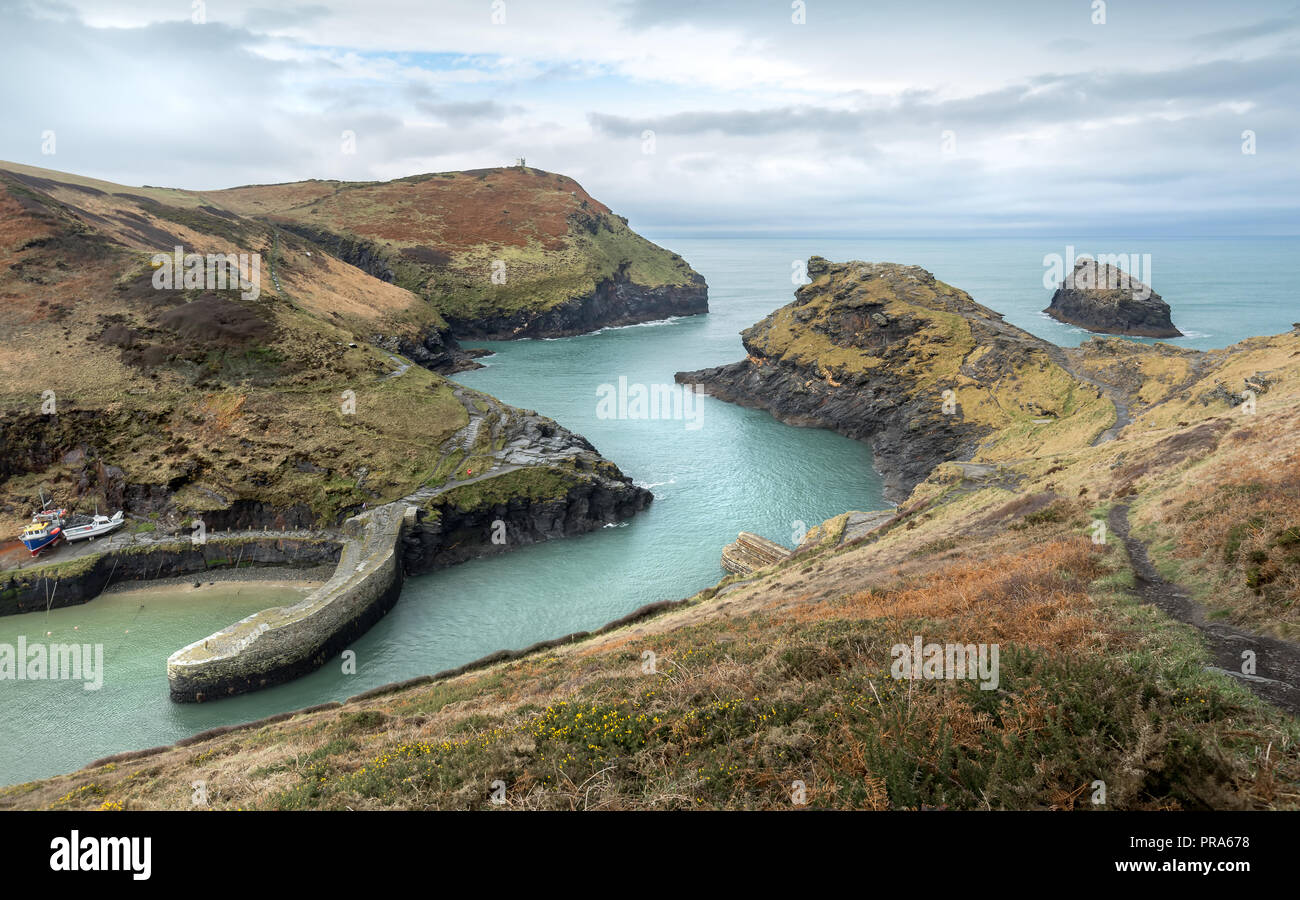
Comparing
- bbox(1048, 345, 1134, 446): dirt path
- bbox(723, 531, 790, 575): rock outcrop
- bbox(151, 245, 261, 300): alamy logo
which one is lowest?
bbox(723, 531, 790, 575): rock outcrop

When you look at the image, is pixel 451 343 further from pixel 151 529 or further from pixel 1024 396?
pixel 1024 396

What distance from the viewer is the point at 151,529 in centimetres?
4619

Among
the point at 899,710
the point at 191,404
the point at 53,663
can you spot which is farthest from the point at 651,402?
the point at 899,710

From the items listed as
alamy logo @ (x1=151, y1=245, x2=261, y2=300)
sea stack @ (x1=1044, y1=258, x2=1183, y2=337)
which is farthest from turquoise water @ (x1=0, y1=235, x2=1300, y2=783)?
sea stack @ (x1=1044, y1=258, x2=1183, y2=337)

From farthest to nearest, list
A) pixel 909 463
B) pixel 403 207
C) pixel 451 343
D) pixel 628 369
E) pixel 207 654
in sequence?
pixel 403 207 < pixel 451 343 < pixel 628 369 < pixel 909 463 < pixel 207 654

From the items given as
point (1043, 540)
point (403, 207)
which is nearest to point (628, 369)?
point (1043, 540)

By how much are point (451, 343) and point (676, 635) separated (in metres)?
112

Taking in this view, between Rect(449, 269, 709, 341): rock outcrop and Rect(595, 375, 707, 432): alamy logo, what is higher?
Rect(449, 269, 709, 341): rock outcrop

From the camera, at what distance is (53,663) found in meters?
35.4

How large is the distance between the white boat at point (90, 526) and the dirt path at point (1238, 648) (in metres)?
59.7

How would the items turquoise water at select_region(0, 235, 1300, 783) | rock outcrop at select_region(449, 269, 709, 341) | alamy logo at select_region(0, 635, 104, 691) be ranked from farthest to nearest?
1. rock outcrop at select_region(449, 269, 709, 341)
2. alamy logo at select_region(0, 635, 104, 691)
3. turquoise water at select_region(0, 235, 1300, 783)

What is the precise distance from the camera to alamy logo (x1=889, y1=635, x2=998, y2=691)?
10266 millimetres
